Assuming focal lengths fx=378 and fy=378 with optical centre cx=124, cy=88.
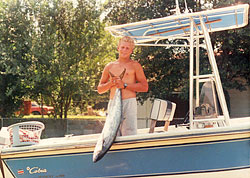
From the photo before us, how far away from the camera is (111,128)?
435 centimetres

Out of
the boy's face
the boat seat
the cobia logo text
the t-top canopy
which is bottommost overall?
the cobia logo text

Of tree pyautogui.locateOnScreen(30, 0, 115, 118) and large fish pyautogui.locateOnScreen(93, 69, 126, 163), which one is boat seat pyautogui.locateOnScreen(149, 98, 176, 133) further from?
tree pyautogui.locateOnScreen(30, 0, 115, 118)

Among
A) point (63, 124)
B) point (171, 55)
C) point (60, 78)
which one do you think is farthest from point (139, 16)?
point (63, 124)

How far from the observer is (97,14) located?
49.0ft

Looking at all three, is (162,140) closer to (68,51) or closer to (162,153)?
(162,153)

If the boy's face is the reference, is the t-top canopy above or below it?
above

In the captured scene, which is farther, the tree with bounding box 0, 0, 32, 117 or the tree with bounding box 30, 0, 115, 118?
the tree with bounding box 30, 0, 115, 118

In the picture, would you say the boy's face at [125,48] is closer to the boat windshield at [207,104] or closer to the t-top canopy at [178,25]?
the t-top canopy at [178,25]

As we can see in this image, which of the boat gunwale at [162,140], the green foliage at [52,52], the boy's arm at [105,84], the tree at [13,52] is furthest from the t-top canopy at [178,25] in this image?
the tree at [13,52]

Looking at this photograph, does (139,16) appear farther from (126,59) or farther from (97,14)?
(126,59)

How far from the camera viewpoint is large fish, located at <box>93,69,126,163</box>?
4230mm

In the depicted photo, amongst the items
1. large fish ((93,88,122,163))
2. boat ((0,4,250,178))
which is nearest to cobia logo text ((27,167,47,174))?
boat ((0,4,250,178))

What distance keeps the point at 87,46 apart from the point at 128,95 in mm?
10610

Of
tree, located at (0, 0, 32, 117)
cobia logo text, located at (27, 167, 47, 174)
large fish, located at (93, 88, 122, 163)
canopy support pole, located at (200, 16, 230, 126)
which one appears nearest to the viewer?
large fish, located at (93, 88, 122, 163)
